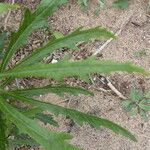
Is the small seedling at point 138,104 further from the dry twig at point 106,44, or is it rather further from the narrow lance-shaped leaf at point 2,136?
the narrow lance-shaped leaf at point 2,136

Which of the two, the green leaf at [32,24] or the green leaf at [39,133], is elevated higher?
the green leaf at [32,24]

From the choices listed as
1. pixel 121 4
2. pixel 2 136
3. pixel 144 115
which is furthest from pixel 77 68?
pixel 121 4

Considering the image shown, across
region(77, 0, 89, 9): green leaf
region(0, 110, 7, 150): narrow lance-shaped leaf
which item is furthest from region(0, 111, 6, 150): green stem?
region(77, 0, 89, 9): green leaf

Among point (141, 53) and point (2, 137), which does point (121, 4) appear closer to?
point (141, 53)

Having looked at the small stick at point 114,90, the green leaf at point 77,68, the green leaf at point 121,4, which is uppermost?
the green leaf at point 121,4

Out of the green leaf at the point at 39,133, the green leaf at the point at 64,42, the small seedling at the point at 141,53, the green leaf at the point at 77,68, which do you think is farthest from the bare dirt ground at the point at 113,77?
the green leaf at the point at 77,68

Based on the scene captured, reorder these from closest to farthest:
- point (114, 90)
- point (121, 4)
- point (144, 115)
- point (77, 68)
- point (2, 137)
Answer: point (77, 68) → point (2, 137) → point (144, 115) → point (114, 90) → point (121, 4)

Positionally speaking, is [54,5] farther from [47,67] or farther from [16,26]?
[16,26]
